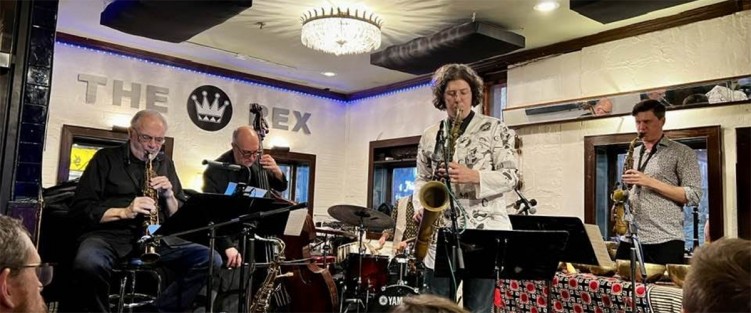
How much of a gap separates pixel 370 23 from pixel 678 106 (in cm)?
256

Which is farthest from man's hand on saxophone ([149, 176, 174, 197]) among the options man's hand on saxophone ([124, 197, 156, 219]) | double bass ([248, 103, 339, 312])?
double bass ([248, 103, 339, 312])

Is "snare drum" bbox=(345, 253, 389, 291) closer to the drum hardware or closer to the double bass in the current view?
the drum hardware

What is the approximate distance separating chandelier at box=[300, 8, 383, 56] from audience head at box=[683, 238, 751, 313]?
148 inches

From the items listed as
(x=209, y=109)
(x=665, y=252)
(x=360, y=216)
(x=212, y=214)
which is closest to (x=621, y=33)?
(x=665, y=252)

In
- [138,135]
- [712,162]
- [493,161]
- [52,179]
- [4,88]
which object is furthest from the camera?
[52,179]

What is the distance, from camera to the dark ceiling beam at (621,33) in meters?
4.29

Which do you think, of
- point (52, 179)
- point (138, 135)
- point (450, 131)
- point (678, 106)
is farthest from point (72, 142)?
point (678, 106)

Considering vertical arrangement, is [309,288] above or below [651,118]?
below

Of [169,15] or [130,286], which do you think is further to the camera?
[169,15]

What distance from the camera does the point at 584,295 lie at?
3.76m

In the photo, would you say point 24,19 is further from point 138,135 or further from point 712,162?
point 712,162

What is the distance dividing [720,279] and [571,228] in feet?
6.13

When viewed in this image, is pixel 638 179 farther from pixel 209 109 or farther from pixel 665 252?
pixel 209 109

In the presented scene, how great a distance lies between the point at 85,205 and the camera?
2971 mm
